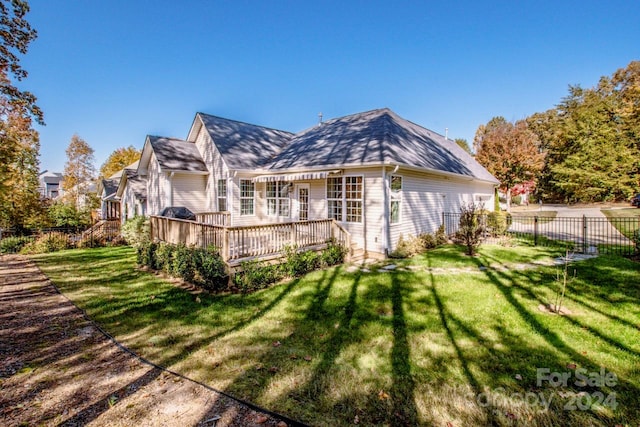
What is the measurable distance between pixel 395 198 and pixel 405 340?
274 inches

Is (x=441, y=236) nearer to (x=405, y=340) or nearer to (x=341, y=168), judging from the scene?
(x=341, y=168)

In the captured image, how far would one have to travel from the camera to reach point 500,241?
42.5 ft

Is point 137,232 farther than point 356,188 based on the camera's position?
Yes

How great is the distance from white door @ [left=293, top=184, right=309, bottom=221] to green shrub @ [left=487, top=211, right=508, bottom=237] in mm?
9208

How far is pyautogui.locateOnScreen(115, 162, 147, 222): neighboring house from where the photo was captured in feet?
63.2

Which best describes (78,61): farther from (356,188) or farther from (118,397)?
(118,397)

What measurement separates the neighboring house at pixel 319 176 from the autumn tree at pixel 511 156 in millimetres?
12946

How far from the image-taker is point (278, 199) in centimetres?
1391

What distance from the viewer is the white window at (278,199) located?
1358 centimetres

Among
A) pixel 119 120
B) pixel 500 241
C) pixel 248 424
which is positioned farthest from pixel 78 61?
pixel 500 241

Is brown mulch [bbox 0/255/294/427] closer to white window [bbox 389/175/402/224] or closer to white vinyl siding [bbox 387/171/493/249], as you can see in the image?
white vinyl siding [bbox 387/171/493/249]

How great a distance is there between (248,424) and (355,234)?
8.53m

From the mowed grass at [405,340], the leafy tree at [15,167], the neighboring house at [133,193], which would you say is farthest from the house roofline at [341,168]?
the neighboring house at [133,193]

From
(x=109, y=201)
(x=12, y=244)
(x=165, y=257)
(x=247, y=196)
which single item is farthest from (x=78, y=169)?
(x=165, y=257)
